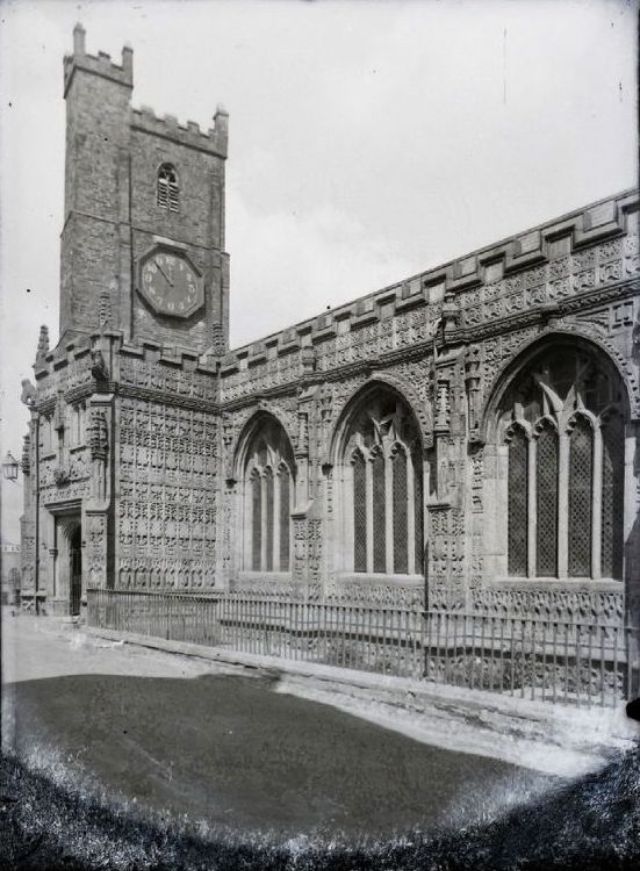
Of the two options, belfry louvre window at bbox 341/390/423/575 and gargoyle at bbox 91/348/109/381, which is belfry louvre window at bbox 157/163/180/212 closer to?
gargoyle at bbox 91/348/109/381

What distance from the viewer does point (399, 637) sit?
1066cm

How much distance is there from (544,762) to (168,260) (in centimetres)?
2306

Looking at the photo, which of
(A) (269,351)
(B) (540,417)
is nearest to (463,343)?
(B) (540,417)

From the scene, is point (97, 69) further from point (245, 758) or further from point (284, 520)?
point (245, 758)

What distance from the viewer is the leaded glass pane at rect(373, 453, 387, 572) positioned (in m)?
16.2

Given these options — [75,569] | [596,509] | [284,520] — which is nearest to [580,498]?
[596,509]

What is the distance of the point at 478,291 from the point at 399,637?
643 cm

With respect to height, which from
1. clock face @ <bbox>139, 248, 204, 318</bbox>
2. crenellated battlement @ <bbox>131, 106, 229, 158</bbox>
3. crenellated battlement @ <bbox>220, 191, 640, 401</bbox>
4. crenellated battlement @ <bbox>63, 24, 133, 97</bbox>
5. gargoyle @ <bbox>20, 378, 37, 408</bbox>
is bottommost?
gargoyle @ <bbox>20, 378, 37, 408</bbox>

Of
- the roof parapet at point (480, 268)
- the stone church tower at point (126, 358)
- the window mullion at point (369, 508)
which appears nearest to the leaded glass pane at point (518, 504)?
the roof parapet at point (480, 268)

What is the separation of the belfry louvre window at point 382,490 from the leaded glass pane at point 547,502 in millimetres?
2918

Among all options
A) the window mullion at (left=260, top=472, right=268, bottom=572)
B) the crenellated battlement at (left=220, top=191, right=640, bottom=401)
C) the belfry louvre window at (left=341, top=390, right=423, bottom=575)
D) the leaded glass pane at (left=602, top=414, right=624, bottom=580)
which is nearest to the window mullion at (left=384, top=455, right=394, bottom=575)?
the belfry louvre window at (left=341, top=390, right=423, bottom=575)

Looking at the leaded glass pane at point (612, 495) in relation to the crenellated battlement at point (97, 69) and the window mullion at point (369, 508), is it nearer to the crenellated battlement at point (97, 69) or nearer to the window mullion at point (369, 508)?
the window mullion at point (369, 508)

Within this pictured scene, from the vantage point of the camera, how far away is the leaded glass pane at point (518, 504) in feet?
43.2

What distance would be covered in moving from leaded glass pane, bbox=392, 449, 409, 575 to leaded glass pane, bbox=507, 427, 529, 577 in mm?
2772
